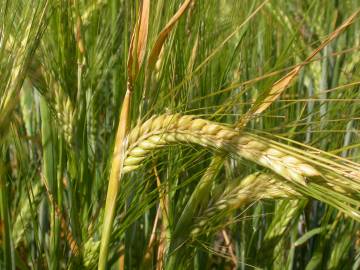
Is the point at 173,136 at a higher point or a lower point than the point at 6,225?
higher

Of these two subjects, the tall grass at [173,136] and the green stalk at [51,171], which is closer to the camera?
the tall grass at [173,136]

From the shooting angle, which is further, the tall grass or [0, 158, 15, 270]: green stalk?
[0, 158, 15, 270]: green stalk

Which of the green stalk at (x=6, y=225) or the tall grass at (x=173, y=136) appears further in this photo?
the green stalk at (x=6, y=225)

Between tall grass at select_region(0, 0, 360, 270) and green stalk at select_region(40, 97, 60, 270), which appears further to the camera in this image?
green stalk at select_region(40, 97, 60, 270)

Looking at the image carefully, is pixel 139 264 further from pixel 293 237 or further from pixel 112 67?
pixel 112 67

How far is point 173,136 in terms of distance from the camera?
96cm

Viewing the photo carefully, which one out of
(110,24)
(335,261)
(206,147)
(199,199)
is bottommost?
(335,261)

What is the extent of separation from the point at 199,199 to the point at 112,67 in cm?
50

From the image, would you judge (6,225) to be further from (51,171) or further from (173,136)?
(173,136)

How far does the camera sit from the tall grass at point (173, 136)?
97cm

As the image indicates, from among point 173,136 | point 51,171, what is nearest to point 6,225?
point 51,171

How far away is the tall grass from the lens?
973 mm

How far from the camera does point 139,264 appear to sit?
4.47 feet

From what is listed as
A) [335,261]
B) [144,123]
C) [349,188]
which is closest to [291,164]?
[349,188]
